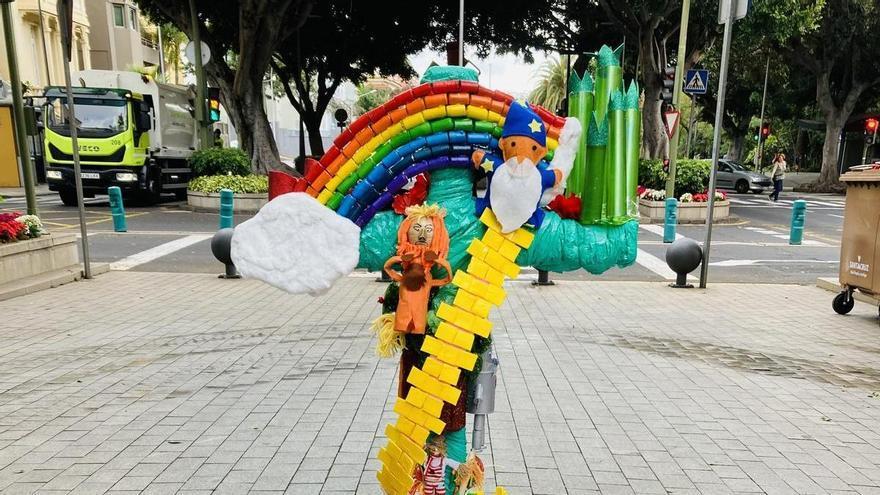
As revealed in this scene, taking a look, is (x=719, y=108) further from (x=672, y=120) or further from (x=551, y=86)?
(x=551, y=86)

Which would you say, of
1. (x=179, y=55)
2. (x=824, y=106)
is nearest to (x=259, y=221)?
(x=824, y=106)

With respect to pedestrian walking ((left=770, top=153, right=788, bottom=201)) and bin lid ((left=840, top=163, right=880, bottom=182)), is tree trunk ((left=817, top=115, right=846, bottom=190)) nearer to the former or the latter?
pedestrian walking ((left=770, top=153, right=788, bottom=201))

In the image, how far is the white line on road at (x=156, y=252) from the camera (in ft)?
31.4

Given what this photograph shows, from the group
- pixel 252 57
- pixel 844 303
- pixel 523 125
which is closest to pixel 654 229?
pixel 844 303

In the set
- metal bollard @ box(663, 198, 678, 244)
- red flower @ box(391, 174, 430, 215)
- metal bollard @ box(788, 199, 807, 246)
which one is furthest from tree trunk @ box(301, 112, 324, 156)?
red flower @ box(391, 174, 430, 215)

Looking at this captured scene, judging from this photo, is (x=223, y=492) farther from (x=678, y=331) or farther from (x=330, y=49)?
(x=330, y=49)

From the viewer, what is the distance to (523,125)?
7.63 feet

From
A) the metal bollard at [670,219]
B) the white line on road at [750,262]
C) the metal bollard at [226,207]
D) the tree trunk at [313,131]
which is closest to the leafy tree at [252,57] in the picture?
the metal bollard at [226,207]

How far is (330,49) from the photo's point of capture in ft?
85.3

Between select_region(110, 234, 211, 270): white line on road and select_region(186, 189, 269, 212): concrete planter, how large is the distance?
347cm

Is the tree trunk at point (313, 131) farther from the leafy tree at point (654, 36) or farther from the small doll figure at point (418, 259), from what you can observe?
the small doll figure at point (418, 259)

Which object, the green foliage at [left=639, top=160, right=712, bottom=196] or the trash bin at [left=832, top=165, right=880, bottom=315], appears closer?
the trash bin at [left=832, top=165, right=880, bottom=315]

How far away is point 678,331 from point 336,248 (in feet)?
17.5

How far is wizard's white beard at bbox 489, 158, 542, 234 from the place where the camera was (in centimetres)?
230
